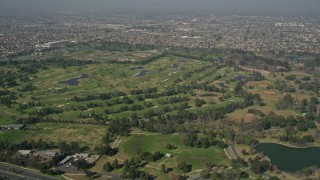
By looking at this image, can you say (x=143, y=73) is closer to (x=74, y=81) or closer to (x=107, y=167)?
(x=74, y=81)

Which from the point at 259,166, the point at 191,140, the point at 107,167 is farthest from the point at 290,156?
the point at 107,167

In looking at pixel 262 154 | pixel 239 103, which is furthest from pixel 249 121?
pixel 262 154

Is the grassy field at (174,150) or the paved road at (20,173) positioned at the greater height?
the grassy field at (174,150)

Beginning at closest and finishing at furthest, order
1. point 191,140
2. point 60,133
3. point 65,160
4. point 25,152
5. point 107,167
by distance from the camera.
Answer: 1. point 107,167
2. point 65,160
3. point 25,152
4. point 191,140
5. point 60,133

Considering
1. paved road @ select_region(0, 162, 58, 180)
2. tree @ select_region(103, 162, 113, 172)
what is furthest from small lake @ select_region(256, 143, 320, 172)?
paved road @ select_region(0, 162, 58, 180)

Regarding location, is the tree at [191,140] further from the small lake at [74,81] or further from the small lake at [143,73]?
the small lake at [143,73]

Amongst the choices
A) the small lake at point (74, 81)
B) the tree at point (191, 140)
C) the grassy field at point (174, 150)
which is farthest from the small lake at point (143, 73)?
the tree at point (191, 140)

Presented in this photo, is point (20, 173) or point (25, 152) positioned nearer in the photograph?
point (20, 173)
